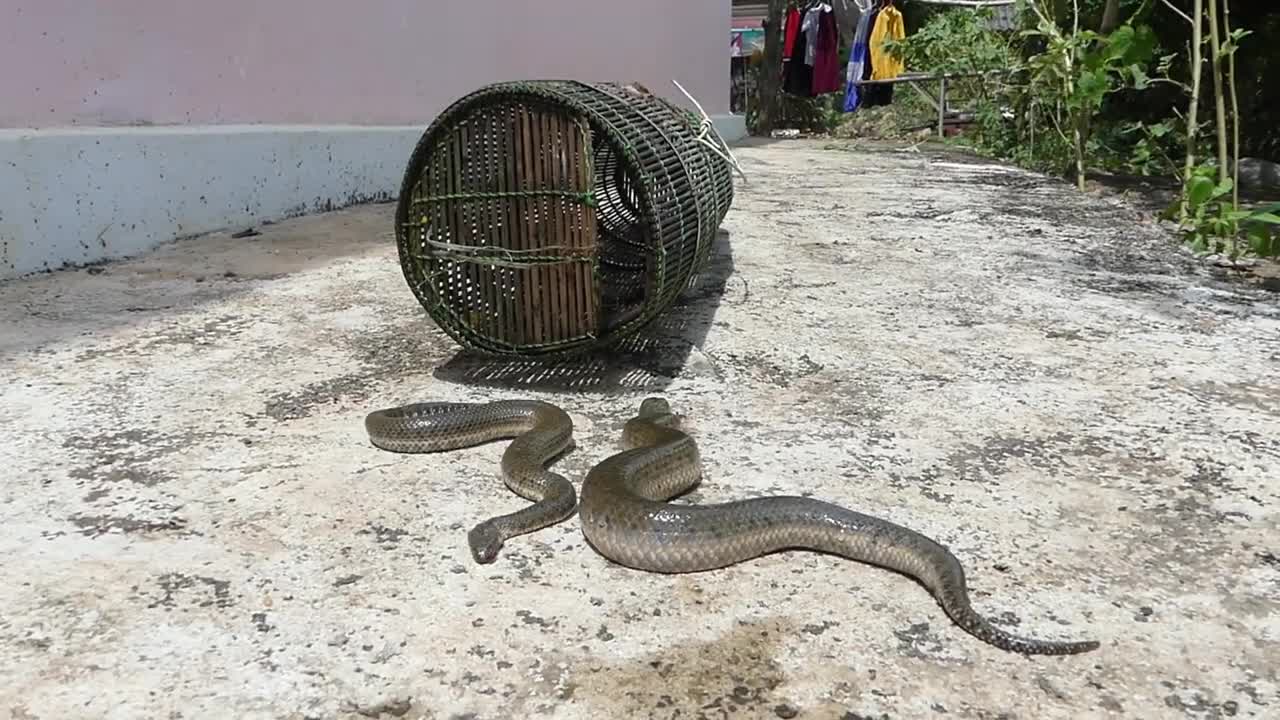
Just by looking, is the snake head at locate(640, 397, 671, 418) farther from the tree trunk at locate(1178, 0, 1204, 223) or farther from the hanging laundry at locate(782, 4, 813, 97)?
the hanging laundry at locate(782, 4, 813, 97)

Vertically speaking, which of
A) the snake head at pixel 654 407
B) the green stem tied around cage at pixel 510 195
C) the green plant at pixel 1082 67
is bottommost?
the snake head at pixel 654 407

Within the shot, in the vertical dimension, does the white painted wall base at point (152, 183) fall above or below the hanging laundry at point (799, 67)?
below

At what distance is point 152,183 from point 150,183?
0.02 metres

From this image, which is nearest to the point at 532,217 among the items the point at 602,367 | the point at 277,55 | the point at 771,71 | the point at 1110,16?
the point at 602,367

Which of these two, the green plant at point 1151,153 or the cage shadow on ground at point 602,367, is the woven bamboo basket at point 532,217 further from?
the green plant at point 1151,153

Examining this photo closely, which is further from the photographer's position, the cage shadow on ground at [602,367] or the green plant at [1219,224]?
the green plant at [1219,224]

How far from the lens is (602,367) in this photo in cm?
397

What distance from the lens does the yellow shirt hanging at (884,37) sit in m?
17.6

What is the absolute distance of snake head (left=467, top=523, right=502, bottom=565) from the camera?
247 centimetres

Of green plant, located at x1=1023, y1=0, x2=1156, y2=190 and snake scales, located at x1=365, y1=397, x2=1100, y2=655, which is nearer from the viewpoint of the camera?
snake scales, located at x1=365, y1=397, x2=1100, y2=655

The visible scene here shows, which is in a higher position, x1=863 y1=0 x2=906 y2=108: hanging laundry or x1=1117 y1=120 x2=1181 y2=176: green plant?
x1=863 y1=0 x2=906 y2=108: hanging laundry

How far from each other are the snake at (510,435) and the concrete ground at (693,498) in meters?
0.06

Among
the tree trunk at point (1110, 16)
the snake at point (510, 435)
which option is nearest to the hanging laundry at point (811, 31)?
the tree trunk at point (1110, 16)

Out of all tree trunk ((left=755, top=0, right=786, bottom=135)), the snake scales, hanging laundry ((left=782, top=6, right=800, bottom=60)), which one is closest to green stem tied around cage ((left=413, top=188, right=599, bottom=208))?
the snake scales
